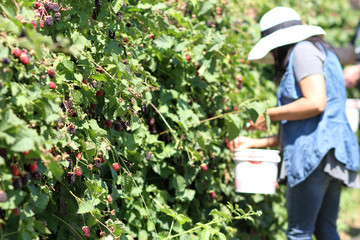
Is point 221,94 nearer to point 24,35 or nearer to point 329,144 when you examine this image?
point 329,144

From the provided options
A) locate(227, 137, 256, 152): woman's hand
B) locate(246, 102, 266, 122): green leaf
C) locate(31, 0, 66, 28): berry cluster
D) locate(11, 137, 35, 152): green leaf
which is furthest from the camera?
locate(227, 137, 256, 152): woman's hand

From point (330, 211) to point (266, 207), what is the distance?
68cm

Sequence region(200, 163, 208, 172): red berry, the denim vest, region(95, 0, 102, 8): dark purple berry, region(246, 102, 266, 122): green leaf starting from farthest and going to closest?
region(200, 163, 208, 172): red berry → the denim vest → region(246, 102, 266, 122): green leaf → region(95, 0, 102, 8): dark purple berry

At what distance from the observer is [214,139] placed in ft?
9.18

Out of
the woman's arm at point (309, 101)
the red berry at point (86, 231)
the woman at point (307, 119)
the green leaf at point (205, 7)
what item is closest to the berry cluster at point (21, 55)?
the red berry at point (86, 231)

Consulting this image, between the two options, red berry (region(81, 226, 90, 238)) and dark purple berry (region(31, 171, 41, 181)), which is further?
red berry (region(81, 226, 90, 238))

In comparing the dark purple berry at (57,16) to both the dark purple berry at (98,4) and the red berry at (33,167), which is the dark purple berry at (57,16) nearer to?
the dark purple berry at (98,4)

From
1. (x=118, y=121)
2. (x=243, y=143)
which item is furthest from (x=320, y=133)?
(x=118, y=121)

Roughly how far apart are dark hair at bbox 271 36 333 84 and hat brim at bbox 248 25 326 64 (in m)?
0.04

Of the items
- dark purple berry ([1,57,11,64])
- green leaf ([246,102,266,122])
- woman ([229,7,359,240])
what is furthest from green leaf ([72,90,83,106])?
woman ([229,7,359,240])

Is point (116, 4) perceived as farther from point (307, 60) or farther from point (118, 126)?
point (307, 60)

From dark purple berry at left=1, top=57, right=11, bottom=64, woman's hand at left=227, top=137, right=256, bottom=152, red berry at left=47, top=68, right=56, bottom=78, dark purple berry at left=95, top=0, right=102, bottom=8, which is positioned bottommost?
woman's hand at left=227, top=137, right=256, bottom=152

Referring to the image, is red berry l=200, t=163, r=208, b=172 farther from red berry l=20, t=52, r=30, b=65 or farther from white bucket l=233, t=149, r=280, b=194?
red berry l=20, t=52, r=30, b=65

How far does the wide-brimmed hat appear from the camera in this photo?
264 centimetres
